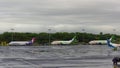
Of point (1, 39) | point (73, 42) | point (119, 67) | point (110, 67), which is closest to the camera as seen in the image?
point (119, 67)

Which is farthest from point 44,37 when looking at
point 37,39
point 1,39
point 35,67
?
point 35,67

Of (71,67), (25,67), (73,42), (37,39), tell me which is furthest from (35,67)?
(37,39)

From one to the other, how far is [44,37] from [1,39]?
69.6 ft

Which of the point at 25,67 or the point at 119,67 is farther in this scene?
the point at 25,67

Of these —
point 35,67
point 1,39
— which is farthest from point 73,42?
point 35,67

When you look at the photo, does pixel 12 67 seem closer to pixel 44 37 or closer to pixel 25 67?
pixel 25 67

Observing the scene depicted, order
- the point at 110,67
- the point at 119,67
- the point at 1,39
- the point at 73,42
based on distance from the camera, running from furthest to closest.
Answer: the point at 1,39
the point at 73,42
the point at 110,67
the point at 119,67

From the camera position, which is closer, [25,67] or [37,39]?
[25,67]

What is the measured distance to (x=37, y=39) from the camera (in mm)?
195000

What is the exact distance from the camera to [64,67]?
30.1 metres

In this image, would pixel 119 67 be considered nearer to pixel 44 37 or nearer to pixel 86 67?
pixel 86 67

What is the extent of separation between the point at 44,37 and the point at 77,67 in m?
167

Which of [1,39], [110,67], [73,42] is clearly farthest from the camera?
[1,39]

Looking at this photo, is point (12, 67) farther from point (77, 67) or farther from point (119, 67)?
point (119, 67)
